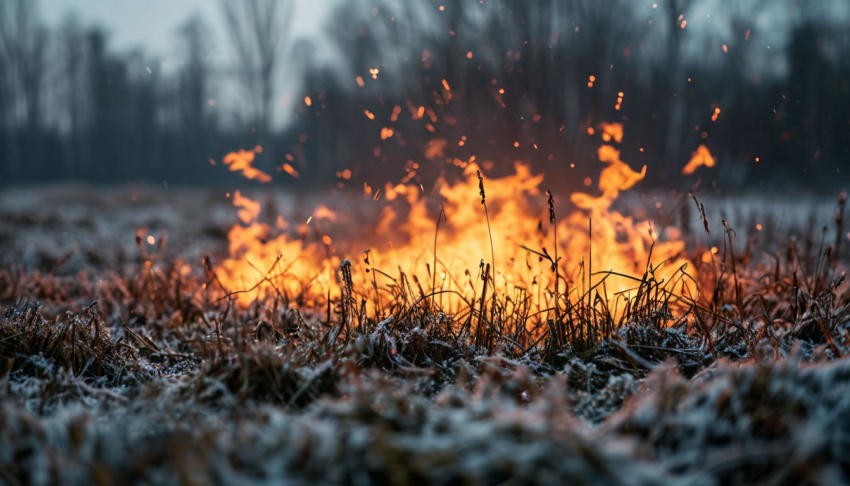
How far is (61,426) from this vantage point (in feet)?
4.56

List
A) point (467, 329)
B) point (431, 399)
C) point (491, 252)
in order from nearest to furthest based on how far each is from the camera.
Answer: point (431, 399) → point (467, 329) → point (491, 252)

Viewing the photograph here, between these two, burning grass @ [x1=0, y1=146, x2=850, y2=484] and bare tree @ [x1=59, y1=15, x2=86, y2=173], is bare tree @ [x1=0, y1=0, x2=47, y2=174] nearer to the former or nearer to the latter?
bare tree @ [x1=59, y1=15, x2=86, y2=173]

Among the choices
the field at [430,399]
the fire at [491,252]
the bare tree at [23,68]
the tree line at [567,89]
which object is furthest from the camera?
the bare tree at [23,68]

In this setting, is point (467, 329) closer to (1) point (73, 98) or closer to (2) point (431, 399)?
(2) point (431, 399)

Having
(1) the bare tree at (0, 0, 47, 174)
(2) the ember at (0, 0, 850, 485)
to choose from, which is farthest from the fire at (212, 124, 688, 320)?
(1) the bare tree at (0, 0, 47, 174)

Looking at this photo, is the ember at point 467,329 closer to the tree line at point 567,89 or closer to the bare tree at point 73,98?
the tree line at point 567,89

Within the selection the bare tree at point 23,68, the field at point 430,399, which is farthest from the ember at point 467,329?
the bare tree at point 23,68

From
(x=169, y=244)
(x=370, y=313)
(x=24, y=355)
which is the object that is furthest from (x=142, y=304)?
(x=169, y=244)

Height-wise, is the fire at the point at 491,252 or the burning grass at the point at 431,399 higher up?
the fire at the point at 491,252

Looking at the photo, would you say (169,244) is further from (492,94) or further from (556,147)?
(556,147)

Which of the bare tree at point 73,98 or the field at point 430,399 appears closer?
the field at point 430,399

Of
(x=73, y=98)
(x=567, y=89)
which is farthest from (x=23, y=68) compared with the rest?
(x=567, y=89)

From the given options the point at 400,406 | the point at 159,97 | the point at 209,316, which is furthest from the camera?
the point at 159,97

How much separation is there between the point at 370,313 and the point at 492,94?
5.61 metres
